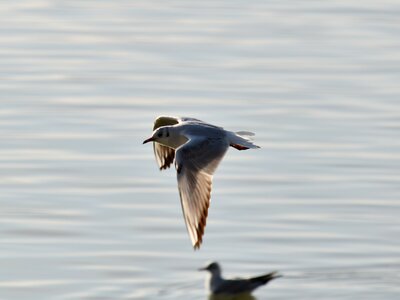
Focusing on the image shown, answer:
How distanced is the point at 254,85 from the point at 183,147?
299 inches

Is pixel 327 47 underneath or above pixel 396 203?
above

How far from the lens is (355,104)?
60.5 ft

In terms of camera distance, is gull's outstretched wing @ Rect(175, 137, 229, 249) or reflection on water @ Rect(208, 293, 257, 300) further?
reflection on water @ Rect(208, 293, 257, 300)

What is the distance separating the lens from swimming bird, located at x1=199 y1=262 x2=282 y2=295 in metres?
11.4

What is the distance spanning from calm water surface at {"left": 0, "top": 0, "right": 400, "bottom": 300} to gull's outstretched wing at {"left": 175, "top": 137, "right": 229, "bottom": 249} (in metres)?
0.73

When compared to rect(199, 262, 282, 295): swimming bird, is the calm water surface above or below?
above

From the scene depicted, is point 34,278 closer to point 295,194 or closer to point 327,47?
point 295,194

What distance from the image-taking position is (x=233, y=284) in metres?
11.5

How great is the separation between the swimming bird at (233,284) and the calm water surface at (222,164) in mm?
366

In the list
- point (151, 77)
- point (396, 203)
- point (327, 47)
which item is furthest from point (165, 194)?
point (327, 47)

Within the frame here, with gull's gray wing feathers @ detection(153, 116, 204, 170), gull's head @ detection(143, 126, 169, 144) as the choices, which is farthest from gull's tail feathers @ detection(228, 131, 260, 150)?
gull's gray wing feathers @ detection(153, 116, 204, 170)

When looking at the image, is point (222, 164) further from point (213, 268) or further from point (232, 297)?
point (232, 297)

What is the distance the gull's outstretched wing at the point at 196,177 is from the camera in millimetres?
11328

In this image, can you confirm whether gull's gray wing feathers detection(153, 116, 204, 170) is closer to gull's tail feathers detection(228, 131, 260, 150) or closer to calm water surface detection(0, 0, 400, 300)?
calm water surface detection(0, 0, 400, 300)
